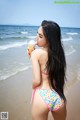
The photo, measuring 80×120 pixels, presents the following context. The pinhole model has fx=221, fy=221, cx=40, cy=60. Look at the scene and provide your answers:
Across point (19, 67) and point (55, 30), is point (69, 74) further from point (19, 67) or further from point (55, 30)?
Result: point (55, 30)

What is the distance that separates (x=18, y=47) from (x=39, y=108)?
1.12 meters

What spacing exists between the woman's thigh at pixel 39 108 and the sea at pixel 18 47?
94 cm

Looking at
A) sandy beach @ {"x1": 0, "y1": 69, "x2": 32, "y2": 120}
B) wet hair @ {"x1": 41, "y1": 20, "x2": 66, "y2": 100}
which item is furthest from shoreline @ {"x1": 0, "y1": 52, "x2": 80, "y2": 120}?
wet hair @ {"x1": 41, "y1": 20, "x2": 66, "y2": 100}

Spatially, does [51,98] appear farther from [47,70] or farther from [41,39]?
[41,39]

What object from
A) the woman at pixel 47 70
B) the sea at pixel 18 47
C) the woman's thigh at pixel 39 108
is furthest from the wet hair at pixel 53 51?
the sea at pixel 18 47

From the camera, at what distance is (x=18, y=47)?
262cm

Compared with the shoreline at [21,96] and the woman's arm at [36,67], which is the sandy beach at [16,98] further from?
the woman's arm at [36,67]

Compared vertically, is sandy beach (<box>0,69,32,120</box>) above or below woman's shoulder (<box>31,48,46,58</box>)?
below

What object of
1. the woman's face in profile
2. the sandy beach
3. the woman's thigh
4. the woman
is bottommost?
the sandy beach

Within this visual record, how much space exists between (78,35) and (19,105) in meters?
1.09

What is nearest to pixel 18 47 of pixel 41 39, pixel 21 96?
pixel 21 96

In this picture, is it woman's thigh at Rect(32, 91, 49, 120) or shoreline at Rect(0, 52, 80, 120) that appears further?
shoreline at Rect(0, 52, 80, 120)

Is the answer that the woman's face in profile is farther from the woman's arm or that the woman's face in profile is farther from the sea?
the sea

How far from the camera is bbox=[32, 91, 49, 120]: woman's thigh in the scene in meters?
1.65
